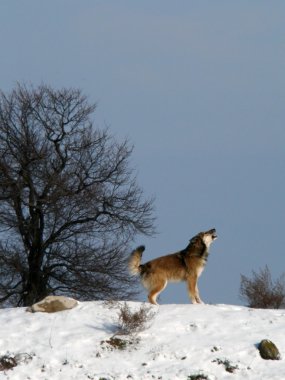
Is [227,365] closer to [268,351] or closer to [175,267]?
[268,351]

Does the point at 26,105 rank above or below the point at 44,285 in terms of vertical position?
above

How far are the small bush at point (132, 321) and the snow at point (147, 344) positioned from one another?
0.15 meters

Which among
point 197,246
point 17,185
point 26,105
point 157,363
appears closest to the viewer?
point 157,363

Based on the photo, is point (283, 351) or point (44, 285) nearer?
point (283, 351)

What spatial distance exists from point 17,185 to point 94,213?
3260mm

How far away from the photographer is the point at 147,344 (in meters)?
17.5

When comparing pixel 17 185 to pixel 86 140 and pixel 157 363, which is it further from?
pixel 157 363

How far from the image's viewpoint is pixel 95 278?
32.4m

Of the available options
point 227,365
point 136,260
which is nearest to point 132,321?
point 227,365

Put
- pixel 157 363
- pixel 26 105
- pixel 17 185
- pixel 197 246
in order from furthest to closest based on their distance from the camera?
pixel 26 105 < pixel 17 185 < pixel 197 246 < pixel 157 363

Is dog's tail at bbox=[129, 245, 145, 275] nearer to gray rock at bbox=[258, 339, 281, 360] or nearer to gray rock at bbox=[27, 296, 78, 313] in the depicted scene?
gray rock at bbox=[27, 296, 78, 313]

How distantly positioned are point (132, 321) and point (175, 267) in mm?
3121

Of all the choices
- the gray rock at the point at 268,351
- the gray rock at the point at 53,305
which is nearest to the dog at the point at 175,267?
the gray rock at the point at 53,305

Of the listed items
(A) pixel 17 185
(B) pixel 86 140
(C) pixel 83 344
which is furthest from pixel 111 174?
(C) pixel 83 344
